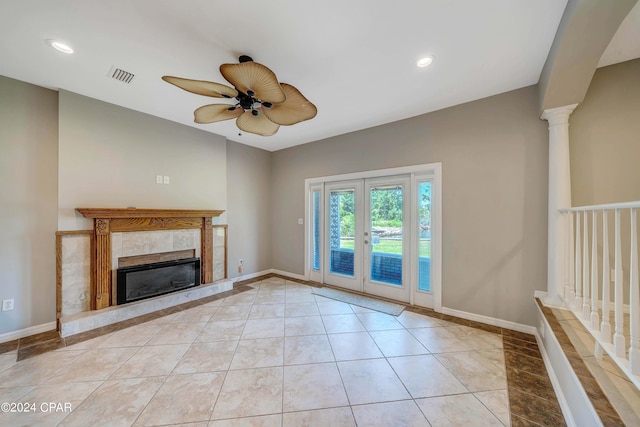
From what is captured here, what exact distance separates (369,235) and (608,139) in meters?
2.81

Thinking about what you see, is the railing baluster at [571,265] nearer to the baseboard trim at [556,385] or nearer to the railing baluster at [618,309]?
the baseboard trim at [556,385]

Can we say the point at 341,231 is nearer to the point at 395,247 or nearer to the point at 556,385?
the point at 395,247

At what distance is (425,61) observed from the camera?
2197mm

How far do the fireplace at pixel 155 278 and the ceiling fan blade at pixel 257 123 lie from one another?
8.08 ft

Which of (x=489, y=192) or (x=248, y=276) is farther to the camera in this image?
(x=248, y=276)

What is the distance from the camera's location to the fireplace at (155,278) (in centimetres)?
313

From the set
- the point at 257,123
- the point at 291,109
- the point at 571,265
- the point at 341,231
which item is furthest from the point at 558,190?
the point at 257,123

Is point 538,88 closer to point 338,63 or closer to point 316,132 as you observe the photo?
point 338,63

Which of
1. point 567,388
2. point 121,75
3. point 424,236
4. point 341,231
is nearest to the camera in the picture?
point 567,388

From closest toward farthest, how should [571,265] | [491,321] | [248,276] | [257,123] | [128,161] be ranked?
1. [571,265]
2. [257,123]
3. [491,321]
4. [128,161]
5. [248,276]

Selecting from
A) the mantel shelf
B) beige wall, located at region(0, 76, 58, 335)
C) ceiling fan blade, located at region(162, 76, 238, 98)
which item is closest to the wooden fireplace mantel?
the mantel shelf

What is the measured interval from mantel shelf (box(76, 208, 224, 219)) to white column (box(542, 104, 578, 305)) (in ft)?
14.7

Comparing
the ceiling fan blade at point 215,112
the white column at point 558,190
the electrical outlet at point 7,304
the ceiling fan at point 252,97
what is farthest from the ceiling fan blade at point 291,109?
the electrical outlet at point 7,304

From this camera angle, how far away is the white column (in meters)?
2.29
